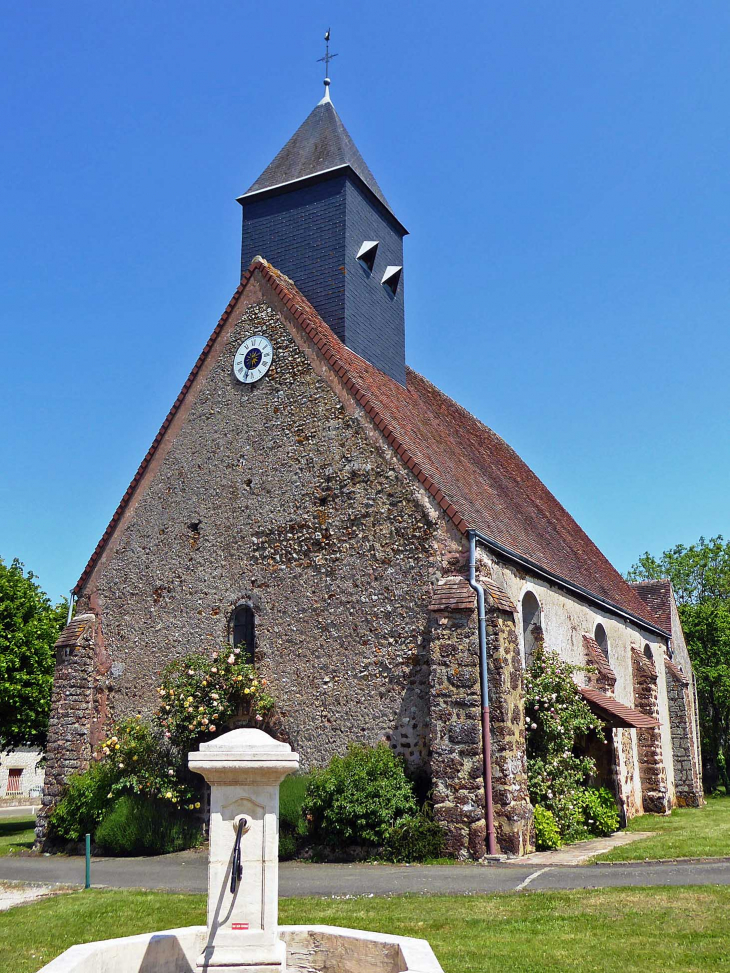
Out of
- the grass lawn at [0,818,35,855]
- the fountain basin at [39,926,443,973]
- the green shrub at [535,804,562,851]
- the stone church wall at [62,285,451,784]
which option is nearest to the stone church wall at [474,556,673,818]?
the stone church wall at [62,285,451,784]

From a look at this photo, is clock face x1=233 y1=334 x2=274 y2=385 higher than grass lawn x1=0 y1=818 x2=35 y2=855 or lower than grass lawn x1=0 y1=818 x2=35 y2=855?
higher

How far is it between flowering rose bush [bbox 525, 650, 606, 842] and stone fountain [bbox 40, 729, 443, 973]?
27.5 ft

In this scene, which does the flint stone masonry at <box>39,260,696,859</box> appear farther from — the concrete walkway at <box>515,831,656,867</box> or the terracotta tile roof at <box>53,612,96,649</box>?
the concrete walkway at <box>515,831,656,867</box>

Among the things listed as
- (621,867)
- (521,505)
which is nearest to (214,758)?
(621,867)

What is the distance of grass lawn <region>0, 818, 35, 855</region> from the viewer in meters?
16.3

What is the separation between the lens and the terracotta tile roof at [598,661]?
16672 mm

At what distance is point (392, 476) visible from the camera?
13703 mm

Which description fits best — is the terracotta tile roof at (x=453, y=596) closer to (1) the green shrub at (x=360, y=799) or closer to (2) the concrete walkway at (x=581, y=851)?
(1) the green shrub at (x=360, y=799)

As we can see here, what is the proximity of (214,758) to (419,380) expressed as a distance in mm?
16136

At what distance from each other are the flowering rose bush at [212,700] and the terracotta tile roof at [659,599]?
49.4 ft

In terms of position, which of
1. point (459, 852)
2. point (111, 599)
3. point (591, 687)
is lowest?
point (459, 852)

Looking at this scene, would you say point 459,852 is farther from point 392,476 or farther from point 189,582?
point 189,582

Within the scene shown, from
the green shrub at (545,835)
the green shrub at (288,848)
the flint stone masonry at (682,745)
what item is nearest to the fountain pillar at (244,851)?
the green shrub at (288,848)

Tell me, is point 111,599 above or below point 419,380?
below
